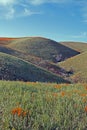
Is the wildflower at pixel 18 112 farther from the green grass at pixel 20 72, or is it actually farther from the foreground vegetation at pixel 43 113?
the green grass at pixel 20 72

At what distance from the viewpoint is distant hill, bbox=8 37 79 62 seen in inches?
3807

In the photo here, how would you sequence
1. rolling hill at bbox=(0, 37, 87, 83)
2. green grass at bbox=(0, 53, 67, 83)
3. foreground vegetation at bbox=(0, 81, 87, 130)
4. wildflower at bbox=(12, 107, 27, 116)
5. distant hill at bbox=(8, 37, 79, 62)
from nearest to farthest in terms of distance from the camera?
foreground vegetation at bbox=(0, 81, 87, 130) → wildflower at bbox=(12, 107, 27, 116) → green grass at bbox=(0, 53, 67, 83) → rolling hill at bbox=(0, 37, 87, 83) → distant hill at bbox=(8, 37, 79, 62)

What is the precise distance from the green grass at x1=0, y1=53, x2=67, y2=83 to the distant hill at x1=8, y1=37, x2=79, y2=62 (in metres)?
47.3

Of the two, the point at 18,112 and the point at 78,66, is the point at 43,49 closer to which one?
the point at 78,66

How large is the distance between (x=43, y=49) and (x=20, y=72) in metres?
62.1

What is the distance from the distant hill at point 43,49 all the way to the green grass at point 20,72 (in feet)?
155

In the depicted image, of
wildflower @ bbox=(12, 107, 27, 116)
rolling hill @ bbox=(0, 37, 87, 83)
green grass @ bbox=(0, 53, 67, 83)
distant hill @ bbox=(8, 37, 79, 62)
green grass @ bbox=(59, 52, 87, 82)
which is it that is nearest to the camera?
wildflower @ bbox=(12, 107, 27, 116)

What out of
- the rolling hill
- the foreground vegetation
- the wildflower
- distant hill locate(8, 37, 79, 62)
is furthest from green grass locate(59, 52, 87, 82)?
the wildflower

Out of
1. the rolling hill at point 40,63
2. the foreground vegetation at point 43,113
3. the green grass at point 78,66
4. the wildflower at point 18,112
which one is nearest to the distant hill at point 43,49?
the rolling hill at point 40,63

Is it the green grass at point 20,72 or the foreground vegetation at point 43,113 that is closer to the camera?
the foreground vegetation at point 43,113

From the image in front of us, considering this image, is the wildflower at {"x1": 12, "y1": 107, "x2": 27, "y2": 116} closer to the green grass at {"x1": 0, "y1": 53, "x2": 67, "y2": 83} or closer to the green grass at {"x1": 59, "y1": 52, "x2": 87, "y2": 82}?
the green grass at {"x1": 0, "y1": 53, "x2": 67, "y2": 83}

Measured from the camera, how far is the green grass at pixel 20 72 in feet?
126

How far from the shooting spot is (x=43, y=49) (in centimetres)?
10256

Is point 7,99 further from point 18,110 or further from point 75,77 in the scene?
point 75,77
